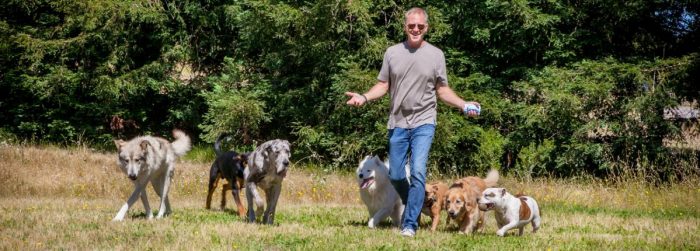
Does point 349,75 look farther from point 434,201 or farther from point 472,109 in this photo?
point 472,109

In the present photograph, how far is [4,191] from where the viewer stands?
13.8 m

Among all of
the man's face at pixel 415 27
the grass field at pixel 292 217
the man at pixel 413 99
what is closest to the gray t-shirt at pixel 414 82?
the man at pixel 413 99

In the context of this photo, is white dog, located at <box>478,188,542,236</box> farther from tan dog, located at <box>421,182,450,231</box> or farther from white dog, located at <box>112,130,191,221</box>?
white dog, located at <box>112,130,191,221</box>

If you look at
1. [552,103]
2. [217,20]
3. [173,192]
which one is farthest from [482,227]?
[217,20]

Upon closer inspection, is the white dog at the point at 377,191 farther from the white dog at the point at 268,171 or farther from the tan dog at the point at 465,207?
the white dog at the point at 268,171

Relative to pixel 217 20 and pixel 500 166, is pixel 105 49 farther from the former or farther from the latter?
pixel 500 166

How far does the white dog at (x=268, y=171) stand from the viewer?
8789 millimetres

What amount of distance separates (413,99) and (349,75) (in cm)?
956

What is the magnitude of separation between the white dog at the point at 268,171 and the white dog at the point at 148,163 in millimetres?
1323

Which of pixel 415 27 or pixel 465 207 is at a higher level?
pixel 415 27

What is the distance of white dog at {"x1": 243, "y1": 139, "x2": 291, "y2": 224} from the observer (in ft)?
28.8

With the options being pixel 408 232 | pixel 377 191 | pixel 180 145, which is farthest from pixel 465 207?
pixel 180 145

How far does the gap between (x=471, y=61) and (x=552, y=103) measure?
9.10 feet

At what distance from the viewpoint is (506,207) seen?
8.65 m
